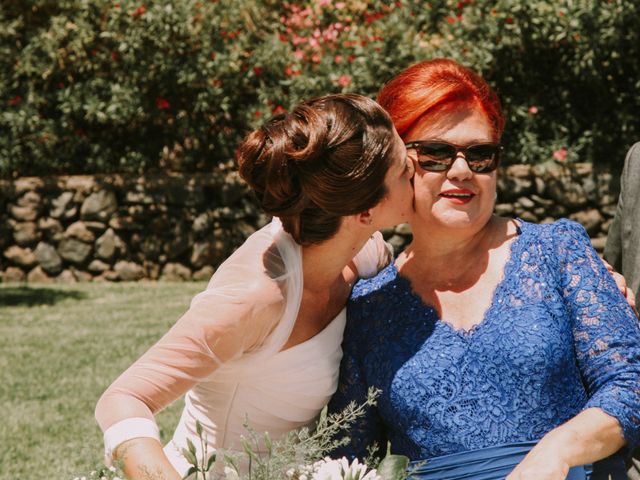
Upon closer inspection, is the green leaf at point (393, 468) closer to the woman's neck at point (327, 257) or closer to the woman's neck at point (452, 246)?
the woman's neck at point (327, 257)

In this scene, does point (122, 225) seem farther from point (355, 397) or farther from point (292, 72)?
point (355, 397)

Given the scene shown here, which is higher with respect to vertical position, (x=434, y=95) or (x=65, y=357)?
(x=434, y=95)

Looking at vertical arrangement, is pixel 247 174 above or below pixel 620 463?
above

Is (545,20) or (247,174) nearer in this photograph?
(247,174)

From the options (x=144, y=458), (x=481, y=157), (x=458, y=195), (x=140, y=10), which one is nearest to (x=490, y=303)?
(x=458, y=195)

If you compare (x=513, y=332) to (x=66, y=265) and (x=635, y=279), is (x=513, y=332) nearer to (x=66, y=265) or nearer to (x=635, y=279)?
(x=635, y=279)

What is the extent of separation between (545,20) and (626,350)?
697 centimetres

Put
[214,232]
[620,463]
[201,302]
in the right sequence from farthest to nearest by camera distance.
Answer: [214,232], [620,463], [201,302]

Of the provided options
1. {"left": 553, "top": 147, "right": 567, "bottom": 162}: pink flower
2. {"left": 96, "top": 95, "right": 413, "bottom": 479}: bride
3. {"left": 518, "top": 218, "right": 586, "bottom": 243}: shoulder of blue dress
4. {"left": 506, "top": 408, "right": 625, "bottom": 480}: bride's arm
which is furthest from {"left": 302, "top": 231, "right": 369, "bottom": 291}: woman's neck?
{"left": 553, "top": 147, "right": 567, "bottom": 162}: pink flower

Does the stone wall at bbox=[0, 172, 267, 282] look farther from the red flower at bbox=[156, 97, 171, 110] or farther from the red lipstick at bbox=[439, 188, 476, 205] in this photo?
the red lipstick at bbox=[439, 188, 476, 205]

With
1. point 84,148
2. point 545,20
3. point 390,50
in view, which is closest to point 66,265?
point 84,148

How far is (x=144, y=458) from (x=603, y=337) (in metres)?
1.31

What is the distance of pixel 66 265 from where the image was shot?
35.2 feet

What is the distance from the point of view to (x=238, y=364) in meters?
2.50
